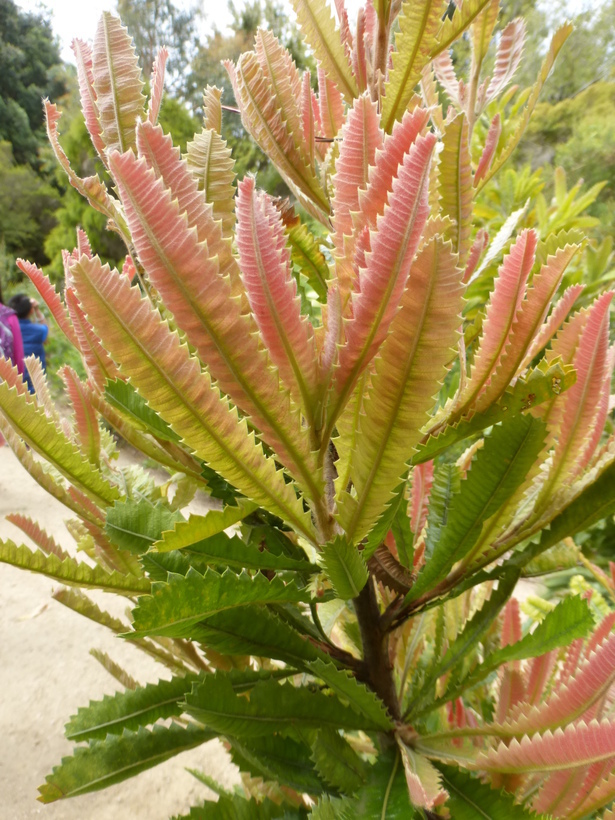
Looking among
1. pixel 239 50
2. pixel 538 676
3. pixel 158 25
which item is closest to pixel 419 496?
pixel 538 676

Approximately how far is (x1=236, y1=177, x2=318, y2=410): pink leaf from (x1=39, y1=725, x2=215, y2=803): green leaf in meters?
0.36

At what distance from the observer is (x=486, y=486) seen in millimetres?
370

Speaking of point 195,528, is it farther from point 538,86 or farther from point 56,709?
point 56,709

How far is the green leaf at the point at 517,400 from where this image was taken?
0.34 m

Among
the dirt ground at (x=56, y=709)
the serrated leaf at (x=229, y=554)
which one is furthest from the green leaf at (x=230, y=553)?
the dirt ground at (x=56, y=709)

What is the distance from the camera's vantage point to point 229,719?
15.4 inches

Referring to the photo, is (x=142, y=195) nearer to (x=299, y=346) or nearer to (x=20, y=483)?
(x=299, y=346)

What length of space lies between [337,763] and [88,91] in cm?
56

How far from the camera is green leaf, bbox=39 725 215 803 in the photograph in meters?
0.44

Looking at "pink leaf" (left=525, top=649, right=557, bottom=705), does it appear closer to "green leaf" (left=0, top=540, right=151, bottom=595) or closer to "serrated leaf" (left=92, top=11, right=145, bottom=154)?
"green leaf" (left=0, top=540, right=151, bottom=595)

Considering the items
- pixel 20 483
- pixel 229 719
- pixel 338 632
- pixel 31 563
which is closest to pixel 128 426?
pixel 31 563

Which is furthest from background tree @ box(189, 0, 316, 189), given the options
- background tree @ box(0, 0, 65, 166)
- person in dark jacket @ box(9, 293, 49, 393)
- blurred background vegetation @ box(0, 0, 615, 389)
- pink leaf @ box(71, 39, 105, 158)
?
pink leaf @ box(71, 39, 105, 158)

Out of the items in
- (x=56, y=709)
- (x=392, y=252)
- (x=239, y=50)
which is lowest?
(x=56, y=709)

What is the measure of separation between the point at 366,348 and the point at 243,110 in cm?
28
